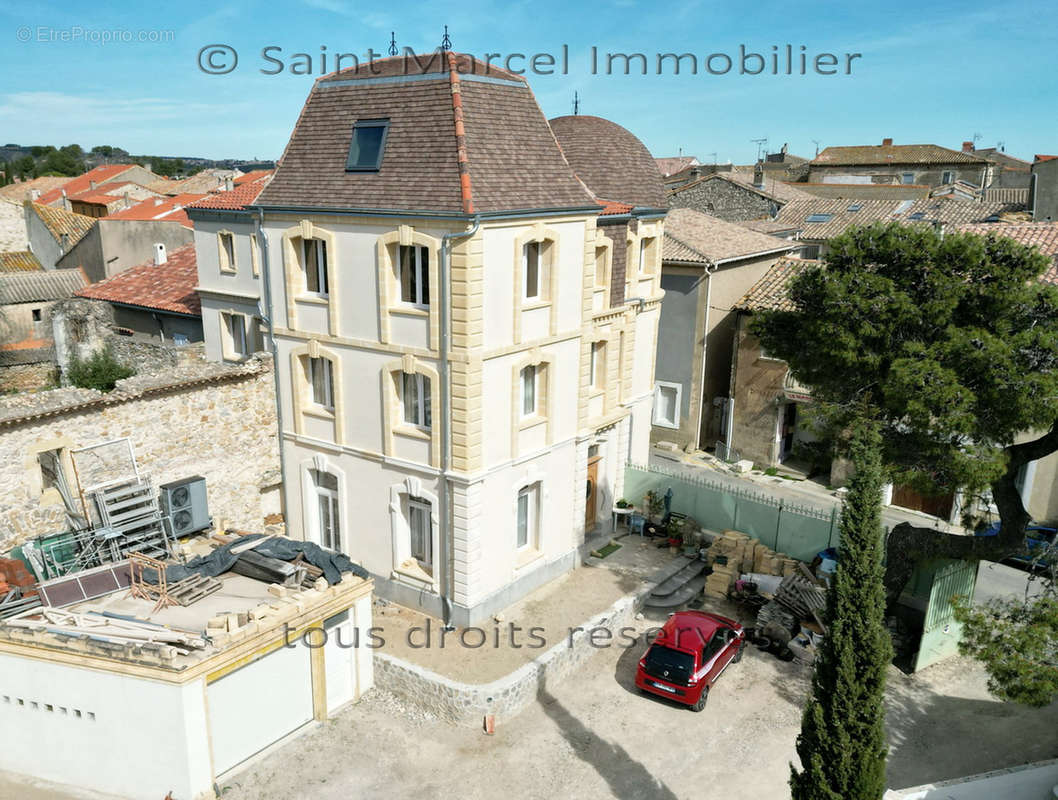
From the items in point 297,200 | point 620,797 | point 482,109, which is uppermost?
point 482,109

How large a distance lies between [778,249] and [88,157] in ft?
612

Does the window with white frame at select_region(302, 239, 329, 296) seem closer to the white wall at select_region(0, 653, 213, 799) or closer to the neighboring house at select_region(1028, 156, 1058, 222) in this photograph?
the white wall at select_region(0, 653, 213, 799)

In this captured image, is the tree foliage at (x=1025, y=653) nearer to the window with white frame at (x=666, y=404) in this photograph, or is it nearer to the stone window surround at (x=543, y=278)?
the stone window surround at (x=543, y=278)

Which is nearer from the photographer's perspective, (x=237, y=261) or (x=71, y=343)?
(x=237, y=261)

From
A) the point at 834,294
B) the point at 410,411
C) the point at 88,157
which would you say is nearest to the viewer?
the point at 834,294

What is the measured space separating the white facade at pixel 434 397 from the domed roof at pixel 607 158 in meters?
2.41

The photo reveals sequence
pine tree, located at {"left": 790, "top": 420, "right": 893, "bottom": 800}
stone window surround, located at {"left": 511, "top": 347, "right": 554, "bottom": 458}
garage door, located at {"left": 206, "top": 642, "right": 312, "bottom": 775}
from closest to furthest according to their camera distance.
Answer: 1. pine tree, located at {"left": 790, "top": 420, "right": 893, "bottom": 800}
2. garage door, located at {"left": 206, "top": 642, "right": 312, "bottom": 775}
3. stone window surround, located at {"left": 511, "top": 347, "right": 554, "bottom": 458}

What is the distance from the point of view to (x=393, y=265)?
19.9 m

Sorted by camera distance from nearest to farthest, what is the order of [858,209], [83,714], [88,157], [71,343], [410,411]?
[83,714], [410,411], [71,343], [858,209], [88,157]

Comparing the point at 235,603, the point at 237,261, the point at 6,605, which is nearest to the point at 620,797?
the point at 235,603

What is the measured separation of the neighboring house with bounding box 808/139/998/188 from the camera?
7191cm

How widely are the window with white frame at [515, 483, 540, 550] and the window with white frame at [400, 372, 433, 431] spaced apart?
363 centimetres

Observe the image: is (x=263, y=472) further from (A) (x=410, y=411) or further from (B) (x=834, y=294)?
(B) (x=834, y=294)

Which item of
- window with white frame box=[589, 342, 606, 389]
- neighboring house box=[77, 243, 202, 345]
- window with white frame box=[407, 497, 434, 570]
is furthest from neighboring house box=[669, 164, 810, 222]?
window with white frame box=[407, 497, 434, 570]
